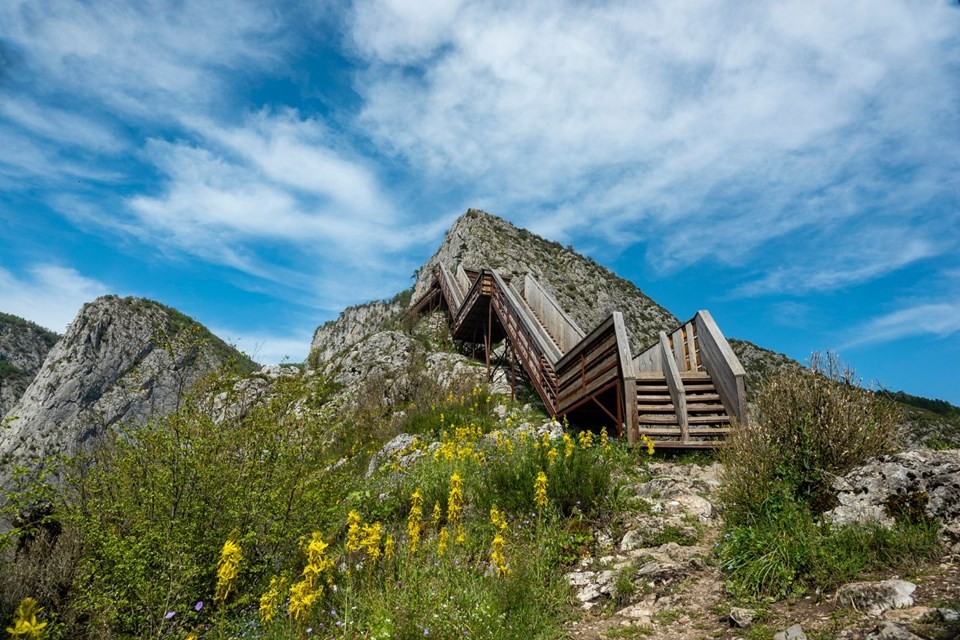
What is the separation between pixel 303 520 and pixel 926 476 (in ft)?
22.2

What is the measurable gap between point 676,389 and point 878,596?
22.6 feet

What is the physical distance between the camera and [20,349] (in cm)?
9075

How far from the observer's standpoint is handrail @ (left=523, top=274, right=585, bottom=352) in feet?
51.6

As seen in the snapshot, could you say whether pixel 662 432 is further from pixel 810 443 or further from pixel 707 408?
pixel 810 443

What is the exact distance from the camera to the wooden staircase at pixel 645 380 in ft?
30.6

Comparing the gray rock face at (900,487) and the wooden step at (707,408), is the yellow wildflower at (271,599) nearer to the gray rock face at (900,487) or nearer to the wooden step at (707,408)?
the gray rock face at (900,487)

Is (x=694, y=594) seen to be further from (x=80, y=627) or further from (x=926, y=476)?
(x=80, y=627)

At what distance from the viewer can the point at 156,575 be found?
523cm

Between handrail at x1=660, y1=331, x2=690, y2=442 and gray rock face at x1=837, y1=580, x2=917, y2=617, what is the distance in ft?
20.1

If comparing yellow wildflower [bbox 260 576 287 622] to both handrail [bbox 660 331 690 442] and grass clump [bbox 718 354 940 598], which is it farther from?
handrail [bbox 660 331 690 442]

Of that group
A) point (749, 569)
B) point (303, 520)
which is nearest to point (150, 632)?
point (303, 520)

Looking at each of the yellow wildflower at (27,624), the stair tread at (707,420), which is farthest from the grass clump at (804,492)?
the yellow wildflower at (27,624)

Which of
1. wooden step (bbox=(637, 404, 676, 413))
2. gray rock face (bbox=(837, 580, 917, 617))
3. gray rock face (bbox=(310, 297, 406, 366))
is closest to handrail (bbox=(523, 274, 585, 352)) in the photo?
wooden step (bbox=(637, 404, 676, 413))

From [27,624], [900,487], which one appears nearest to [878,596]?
[900,487]
